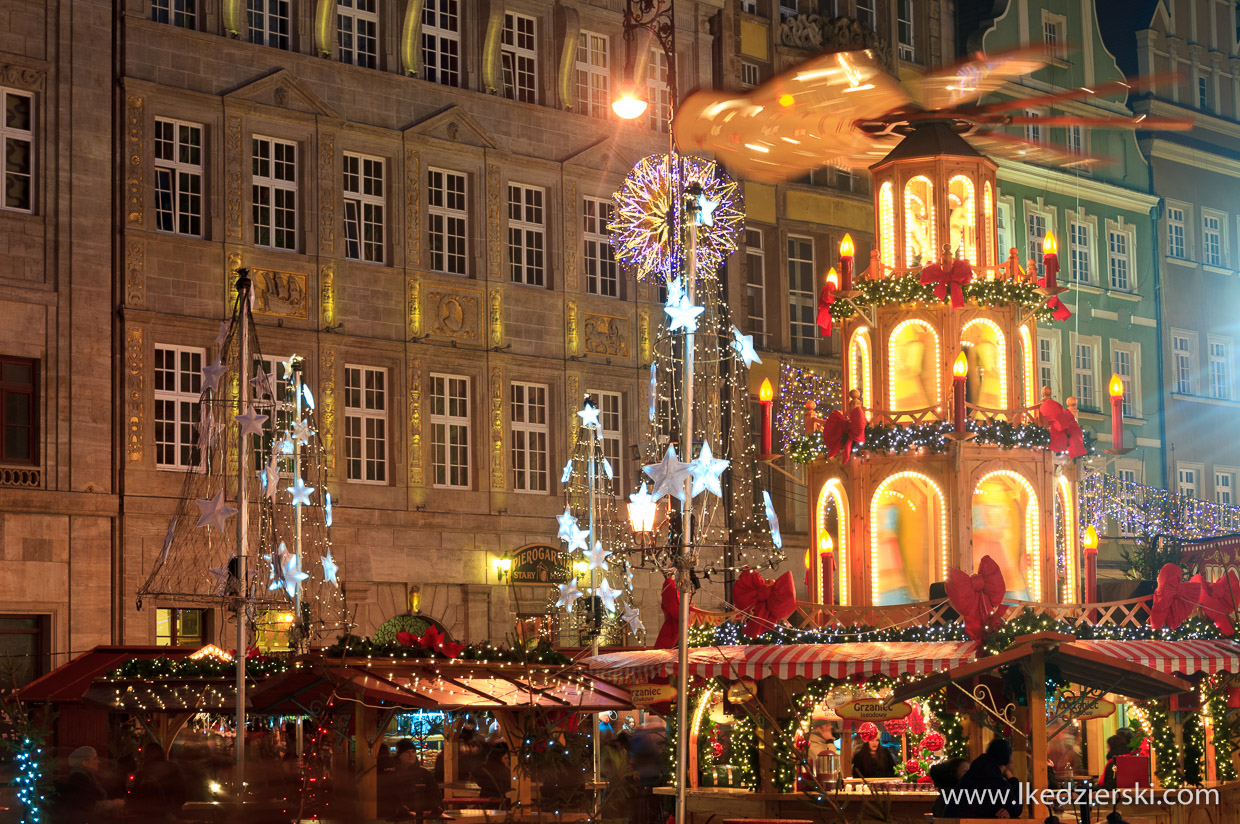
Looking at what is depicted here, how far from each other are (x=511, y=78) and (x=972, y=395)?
1532cm

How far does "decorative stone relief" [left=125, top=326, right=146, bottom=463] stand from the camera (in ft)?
97.7

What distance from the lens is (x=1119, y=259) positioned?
158ft

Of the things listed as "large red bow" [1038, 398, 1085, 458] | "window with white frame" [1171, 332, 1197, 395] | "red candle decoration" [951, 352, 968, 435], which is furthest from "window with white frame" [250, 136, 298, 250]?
"window with white frame" [1171, 332, 1197, 395]

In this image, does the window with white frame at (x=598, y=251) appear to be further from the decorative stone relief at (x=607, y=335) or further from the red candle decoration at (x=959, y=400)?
the red candle decoration at (x=959, y=400)

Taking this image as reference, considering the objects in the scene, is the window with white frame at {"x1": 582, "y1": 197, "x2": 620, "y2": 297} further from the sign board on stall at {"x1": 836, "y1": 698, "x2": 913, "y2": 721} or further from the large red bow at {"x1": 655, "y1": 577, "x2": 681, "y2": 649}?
the sign board on stall at {"x1": 836, "y1": 698, "x2": 913, "y2": 721}

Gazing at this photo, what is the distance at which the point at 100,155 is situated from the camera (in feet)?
98.5

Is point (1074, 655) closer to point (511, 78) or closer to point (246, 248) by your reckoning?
point (246, 248)

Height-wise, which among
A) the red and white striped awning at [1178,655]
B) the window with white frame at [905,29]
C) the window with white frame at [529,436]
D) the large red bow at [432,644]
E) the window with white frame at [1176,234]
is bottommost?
the red and white striped awning at [1178,655]

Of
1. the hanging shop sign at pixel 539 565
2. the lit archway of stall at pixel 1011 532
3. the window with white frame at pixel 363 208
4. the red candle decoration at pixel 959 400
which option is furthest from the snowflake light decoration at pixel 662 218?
the lit archway of stall at pixel 1011 532

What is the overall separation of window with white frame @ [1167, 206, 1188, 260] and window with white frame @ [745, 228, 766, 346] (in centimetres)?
1463

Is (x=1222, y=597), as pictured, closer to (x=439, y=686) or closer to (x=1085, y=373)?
(x=439, y=686)

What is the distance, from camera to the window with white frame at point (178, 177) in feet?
101

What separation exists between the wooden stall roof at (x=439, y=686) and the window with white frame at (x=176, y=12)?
14.1 m

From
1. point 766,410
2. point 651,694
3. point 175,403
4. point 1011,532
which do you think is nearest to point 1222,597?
point 1011,532
